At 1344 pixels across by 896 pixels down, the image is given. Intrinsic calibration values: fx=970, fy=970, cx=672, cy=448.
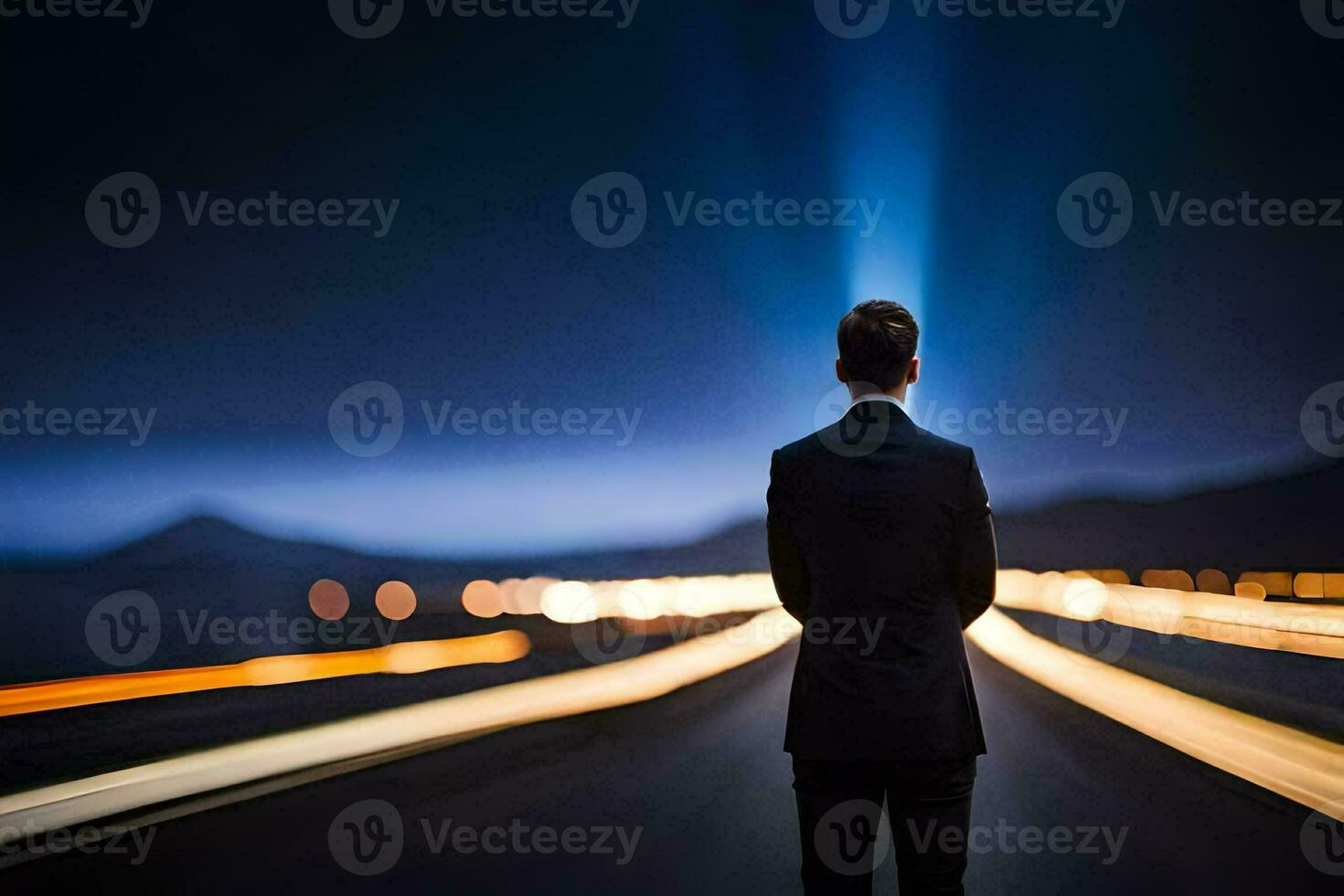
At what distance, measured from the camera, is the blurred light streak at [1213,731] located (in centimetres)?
376

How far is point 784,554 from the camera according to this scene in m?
1.69

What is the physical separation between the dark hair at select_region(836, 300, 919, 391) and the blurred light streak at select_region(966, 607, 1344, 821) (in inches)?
105

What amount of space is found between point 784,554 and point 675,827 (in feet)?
7.00

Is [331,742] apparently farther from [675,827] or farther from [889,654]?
[889,654]

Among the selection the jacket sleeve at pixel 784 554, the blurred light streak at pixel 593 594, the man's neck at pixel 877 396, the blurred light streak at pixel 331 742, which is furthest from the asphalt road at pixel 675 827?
the man's neck at pixel 877 396

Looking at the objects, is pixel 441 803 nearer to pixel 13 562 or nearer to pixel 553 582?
pixel 553 582

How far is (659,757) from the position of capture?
182 inches

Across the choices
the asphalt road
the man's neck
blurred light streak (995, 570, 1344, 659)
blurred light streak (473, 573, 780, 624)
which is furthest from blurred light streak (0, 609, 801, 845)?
the man's neck

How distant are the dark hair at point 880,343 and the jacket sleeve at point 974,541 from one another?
0.21 metres

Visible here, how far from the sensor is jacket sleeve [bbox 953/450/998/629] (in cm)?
157

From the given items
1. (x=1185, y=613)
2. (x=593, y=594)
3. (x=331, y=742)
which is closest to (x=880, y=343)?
(x=331, y=742)

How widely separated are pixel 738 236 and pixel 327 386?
8.82 feet

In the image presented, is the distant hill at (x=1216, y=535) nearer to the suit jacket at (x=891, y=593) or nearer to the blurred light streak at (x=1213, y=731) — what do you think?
the blurred light streak at (x=1213, y=731)

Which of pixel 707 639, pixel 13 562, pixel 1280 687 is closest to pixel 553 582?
pixel 13 562
